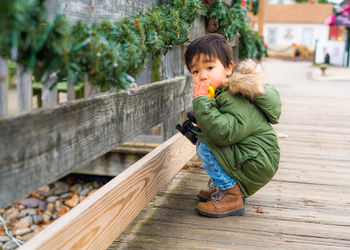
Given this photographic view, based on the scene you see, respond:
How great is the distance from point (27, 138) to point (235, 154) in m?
1.30

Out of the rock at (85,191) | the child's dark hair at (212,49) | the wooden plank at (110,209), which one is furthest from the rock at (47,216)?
the child's dark hair at (212,49)

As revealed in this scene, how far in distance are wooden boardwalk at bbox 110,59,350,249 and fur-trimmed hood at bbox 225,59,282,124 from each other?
1.97 feet

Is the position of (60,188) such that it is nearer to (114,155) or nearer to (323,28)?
(114,155)

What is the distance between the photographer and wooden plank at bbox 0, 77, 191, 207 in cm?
126

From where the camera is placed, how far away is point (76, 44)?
1328mm

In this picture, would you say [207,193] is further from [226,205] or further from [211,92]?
[211,92]

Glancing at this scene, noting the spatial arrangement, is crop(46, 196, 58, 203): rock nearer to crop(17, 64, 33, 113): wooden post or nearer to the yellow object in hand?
the yellow object in hand

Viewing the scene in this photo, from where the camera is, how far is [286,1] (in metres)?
48.1

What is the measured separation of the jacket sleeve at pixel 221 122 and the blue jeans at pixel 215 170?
0.13 meters

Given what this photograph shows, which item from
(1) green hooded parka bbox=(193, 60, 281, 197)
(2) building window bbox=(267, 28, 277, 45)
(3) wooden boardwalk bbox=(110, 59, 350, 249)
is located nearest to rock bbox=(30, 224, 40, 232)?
(3) wooden boardwalk bbox=(110, 59, 350, 249)

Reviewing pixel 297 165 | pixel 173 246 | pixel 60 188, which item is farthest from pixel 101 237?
pixel 60 188

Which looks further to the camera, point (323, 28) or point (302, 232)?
point (323, 28)

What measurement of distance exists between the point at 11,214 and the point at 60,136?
4106 mm

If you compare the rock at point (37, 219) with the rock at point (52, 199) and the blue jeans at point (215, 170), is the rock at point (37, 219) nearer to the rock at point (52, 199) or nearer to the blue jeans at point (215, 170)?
the rock at point (52, 199)
